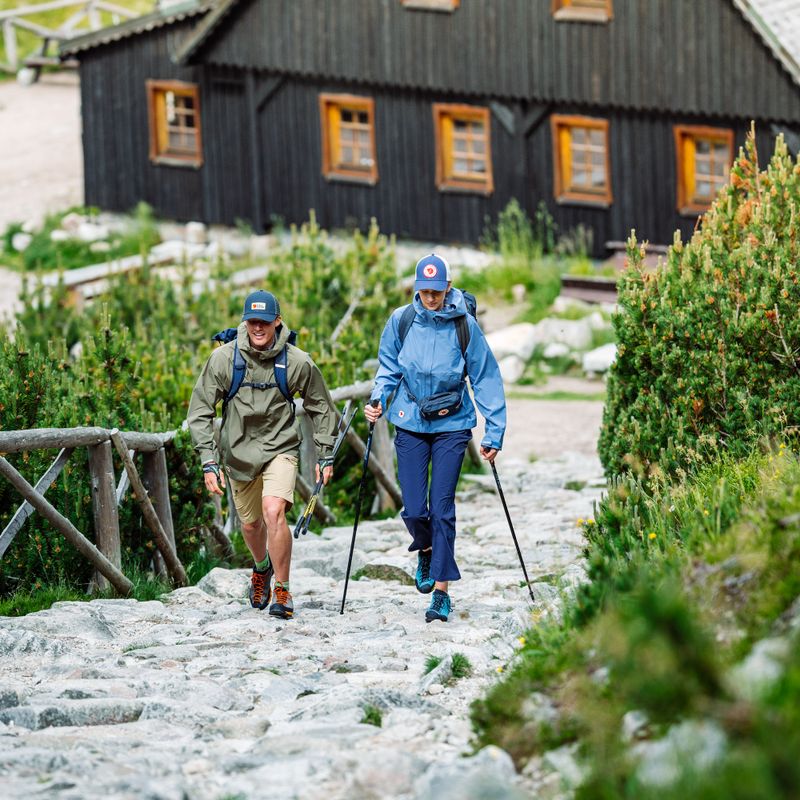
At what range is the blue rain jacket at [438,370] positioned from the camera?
28.3 feet

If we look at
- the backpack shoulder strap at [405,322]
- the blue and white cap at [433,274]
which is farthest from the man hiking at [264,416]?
the blue and white cap at [433,274]

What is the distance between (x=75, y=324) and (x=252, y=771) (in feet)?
45.7

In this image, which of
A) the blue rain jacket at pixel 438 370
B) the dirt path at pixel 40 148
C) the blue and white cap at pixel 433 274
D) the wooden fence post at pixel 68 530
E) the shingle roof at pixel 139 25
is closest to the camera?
the blue and white cap at pixel 433 274

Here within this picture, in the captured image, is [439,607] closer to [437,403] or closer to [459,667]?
[437,403]

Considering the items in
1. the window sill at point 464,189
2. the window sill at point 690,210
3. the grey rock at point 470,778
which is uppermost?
the window sill at point 464,189

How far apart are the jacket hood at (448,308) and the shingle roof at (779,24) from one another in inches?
528

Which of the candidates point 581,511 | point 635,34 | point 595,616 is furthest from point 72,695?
point 635,34

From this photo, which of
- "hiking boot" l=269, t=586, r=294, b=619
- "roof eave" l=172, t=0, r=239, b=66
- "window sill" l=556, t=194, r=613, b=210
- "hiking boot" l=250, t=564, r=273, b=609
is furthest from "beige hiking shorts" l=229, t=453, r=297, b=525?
"roof eave" l=172, t=0, r=239, b=66

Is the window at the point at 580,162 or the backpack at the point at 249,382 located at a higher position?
the window at the point at 580,162

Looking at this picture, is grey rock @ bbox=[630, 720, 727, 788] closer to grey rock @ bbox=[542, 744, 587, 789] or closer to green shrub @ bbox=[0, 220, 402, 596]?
grey rock @ bbox=[542, 744, 587, 789]

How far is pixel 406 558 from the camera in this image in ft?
35.9

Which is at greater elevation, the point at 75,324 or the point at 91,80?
the point at 91,80

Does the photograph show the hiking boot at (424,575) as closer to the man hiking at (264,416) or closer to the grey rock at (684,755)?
the man hiking at (264,416)

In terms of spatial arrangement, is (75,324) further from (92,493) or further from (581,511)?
(92,493)
